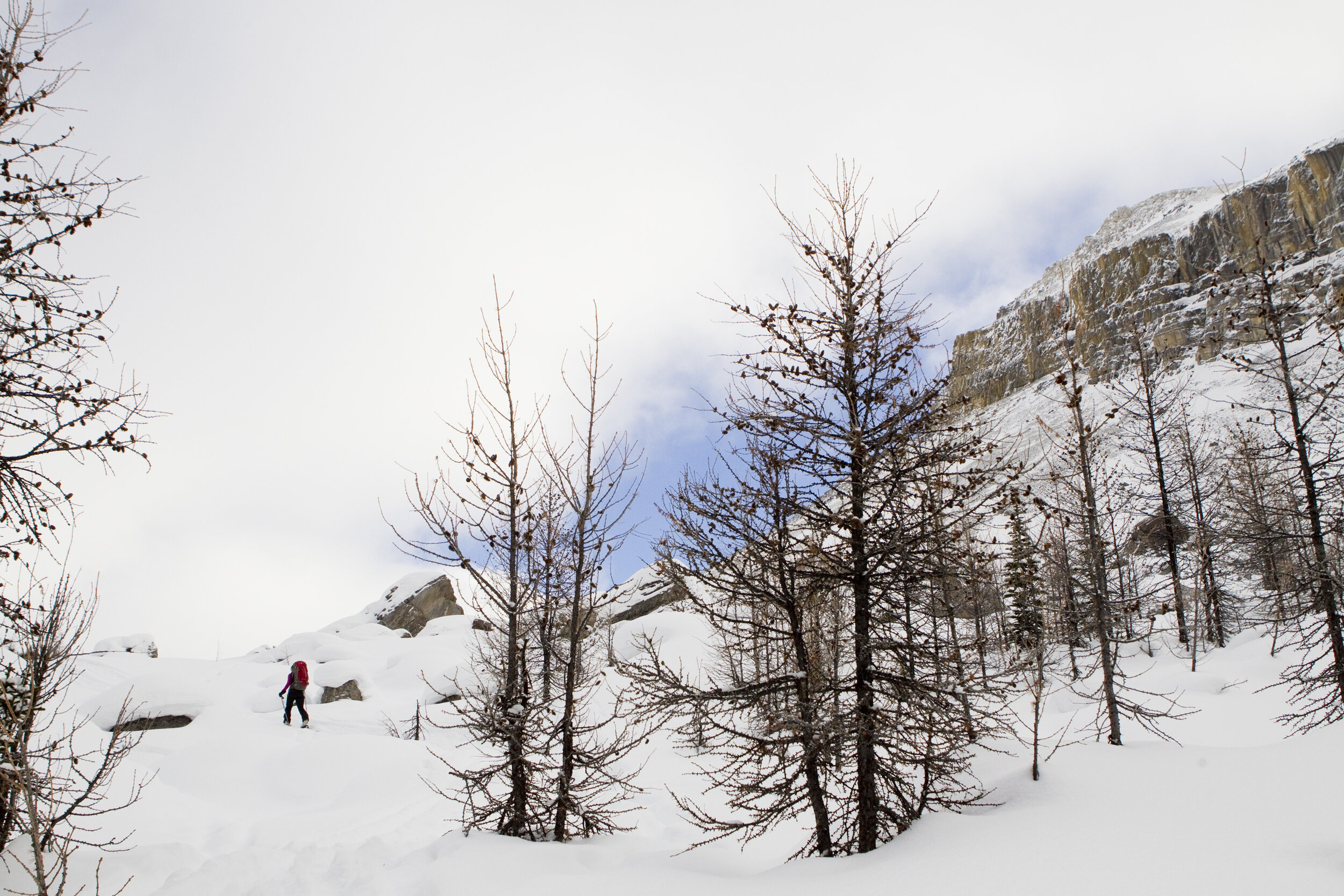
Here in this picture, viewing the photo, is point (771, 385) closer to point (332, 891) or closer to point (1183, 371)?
point (332, 891)

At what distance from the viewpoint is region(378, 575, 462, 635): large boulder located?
3572 centimetres

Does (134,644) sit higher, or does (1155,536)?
(1155,536)

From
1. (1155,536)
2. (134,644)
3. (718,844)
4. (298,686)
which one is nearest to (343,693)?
(298,686)

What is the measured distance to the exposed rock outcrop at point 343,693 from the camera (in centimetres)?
2014

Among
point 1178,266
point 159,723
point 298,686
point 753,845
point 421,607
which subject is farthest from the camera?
point 1178,266

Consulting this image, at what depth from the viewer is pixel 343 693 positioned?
66.3 feet

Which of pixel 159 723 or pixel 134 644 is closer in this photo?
pixel 159 723

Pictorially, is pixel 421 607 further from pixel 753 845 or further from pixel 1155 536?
pixel 1155 536

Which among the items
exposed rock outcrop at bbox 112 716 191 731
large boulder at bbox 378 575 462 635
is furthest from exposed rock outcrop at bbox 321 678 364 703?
large boulder at bbox 378 575 462 635

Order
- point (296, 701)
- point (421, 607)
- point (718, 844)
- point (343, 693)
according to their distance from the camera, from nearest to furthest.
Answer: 1. point (718, 844)
2. point (296, 701)
3. point (343, 693)
4. point (421, 607)

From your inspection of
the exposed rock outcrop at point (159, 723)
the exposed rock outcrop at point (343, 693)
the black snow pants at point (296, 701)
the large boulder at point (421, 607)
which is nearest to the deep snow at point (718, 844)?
the exposed rock outcrop at point (159, 723)

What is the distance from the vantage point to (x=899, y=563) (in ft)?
20.8

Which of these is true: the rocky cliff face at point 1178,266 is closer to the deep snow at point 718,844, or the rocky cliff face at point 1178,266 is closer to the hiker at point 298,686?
the deep snow at point 718,844

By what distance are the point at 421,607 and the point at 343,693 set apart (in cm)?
1664
